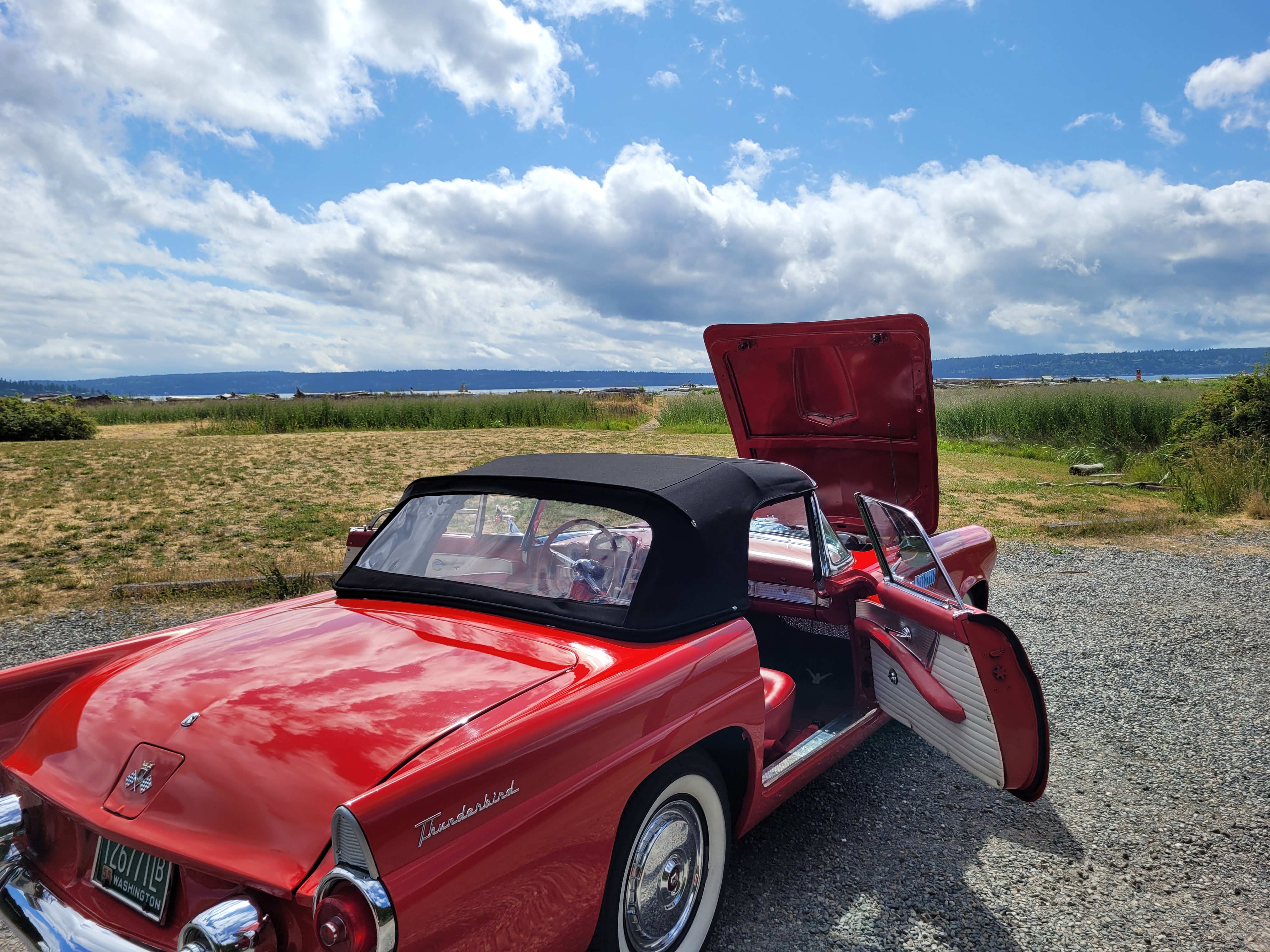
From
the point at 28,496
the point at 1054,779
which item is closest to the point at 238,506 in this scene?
the point at 28,496

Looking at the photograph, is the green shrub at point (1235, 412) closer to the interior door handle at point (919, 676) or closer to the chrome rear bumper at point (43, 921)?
the interior door handle at point (919, 676)

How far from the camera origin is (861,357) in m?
4.45

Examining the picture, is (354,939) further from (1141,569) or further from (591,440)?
(591,440)

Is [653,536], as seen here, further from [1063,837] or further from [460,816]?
[1063,837]

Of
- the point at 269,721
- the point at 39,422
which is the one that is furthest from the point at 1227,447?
the point at 39,422

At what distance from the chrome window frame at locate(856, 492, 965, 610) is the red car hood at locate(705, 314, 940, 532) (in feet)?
3.40

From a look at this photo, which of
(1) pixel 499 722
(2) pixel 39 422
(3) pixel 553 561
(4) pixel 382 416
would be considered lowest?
(1) pixel 499 722

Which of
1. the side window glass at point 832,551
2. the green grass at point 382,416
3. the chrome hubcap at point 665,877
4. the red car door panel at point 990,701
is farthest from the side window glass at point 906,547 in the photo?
the green grass at point 382,416

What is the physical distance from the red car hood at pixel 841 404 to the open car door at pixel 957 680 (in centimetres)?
133

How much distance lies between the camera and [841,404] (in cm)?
479

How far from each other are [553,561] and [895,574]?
1538 millimetres

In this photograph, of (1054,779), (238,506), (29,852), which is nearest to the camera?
(29,852)

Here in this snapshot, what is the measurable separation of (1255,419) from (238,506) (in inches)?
622

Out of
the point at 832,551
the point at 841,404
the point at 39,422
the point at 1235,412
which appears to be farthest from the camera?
the point at 39,422
